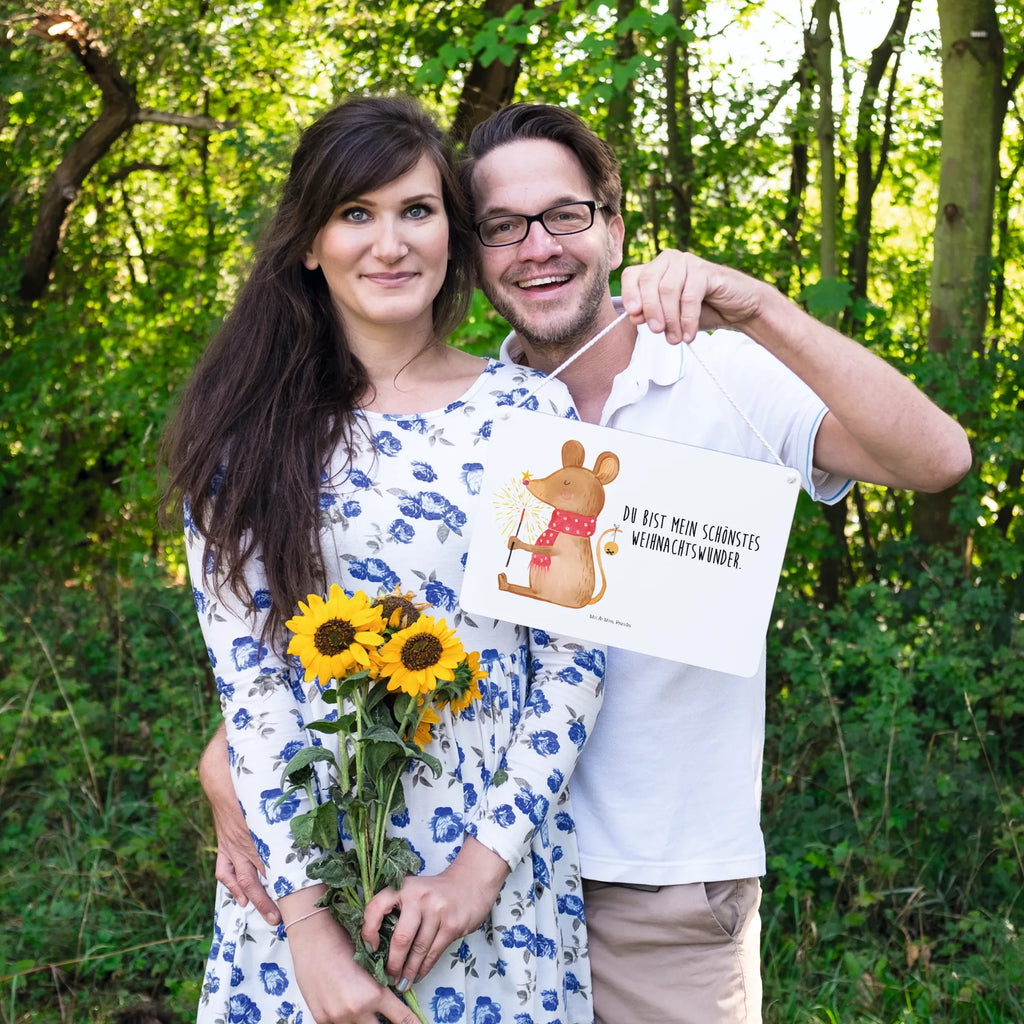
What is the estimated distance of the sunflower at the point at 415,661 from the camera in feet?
5.22

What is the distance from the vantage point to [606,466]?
5.57 ft

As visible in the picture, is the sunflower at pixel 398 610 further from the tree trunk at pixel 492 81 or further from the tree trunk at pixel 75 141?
the tree trunk at pixel 75 141

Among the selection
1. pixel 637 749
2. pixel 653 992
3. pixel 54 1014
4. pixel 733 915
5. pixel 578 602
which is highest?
pixel 578 602

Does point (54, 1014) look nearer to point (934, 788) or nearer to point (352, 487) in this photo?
point (352, 487)

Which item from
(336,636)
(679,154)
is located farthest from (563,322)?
(679,154)

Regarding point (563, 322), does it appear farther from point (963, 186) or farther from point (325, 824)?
point (963, 186)

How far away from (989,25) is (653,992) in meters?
4.07

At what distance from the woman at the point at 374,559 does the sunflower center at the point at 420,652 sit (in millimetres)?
277

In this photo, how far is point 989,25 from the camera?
4465 millimetres

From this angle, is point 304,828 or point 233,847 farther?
point 233,847

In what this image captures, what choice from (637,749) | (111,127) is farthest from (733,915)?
(111,127)

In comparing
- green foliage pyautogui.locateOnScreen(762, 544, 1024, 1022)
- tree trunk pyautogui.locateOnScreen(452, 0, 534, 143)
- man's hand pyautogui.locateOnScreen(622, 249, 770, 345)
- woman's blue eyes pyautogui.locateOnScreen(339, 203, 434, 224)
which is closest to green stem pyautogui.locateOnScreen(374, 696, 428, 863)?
man's hand pyautogui.locateOnScreen(622, 249, 770, 345)

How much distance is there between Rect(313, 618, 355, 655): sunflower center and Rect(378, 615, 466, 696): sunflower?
0.17 ft

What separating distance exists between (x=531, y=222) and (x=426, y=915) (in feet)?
4.30
